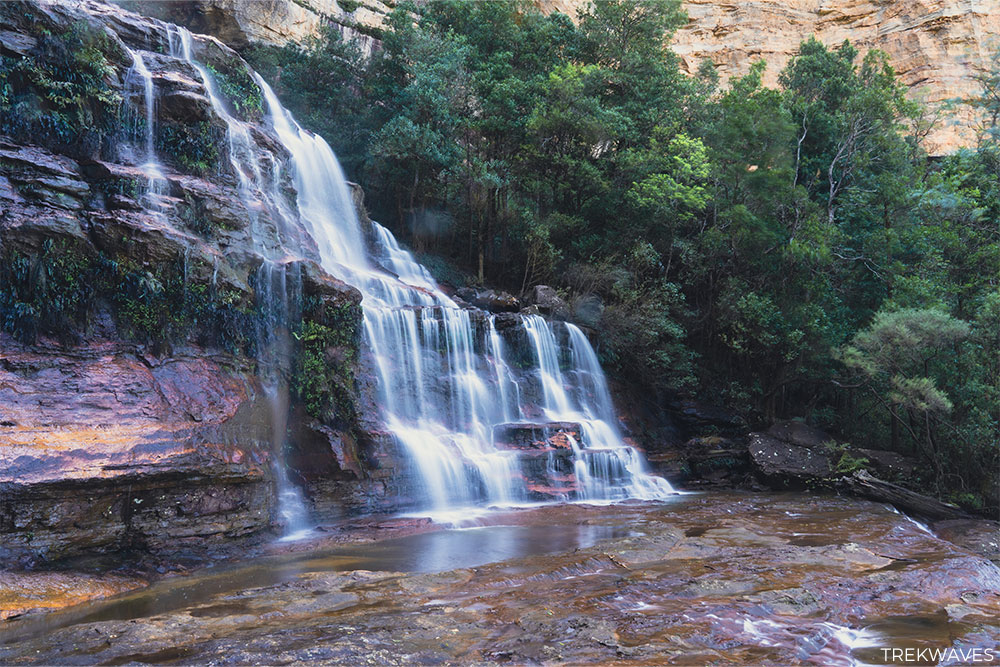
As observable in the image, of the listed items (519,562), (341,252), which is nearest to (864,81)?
(341,252)

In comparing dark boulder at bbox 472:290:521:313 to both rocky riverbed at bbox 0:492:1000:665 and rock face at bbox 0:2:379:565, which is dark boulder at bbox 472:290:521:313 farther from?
rocky riverbed at bbox 0:492:1000:665

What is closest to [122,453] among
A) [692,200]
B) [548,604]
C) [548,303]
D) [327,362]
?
[327,362]

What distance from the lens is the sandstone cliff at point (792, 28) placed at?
77.7 ft

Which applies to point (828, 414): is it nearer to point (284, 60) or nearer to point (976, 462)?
point (976, 462)

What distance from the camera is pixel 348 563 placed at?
8.45 meters

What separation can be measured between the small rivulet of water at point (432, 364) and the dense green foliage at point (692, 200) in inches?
102

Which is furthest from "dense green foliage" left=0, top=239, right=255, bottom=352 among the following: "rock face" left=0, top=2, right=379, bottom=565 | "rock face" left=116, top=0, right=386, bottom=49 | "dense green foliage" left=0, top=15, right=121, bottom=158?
"rock face" left=116, top=0, right=386, bottom=49

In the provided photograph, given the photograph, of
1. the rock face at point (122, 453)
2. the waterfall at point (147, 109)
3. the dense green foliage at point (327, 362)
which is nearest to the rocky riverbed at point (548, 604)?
the rock face at point (122, 453)

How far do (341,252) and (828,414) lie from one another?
50.8 feet

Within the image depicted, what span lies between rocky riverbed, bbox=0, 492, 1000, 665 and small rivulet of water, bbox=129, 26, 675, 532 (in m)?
2.76

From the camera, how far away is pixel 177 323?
33.7ft

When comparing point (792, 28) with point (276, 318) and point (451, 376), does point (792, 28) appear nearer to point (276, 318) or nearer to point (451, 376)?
point (451, 376)

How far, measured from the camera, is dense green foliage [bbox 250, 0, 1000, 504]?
1664 cm

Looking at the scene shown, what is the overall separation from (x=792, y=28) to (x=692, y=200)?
1040 inches
